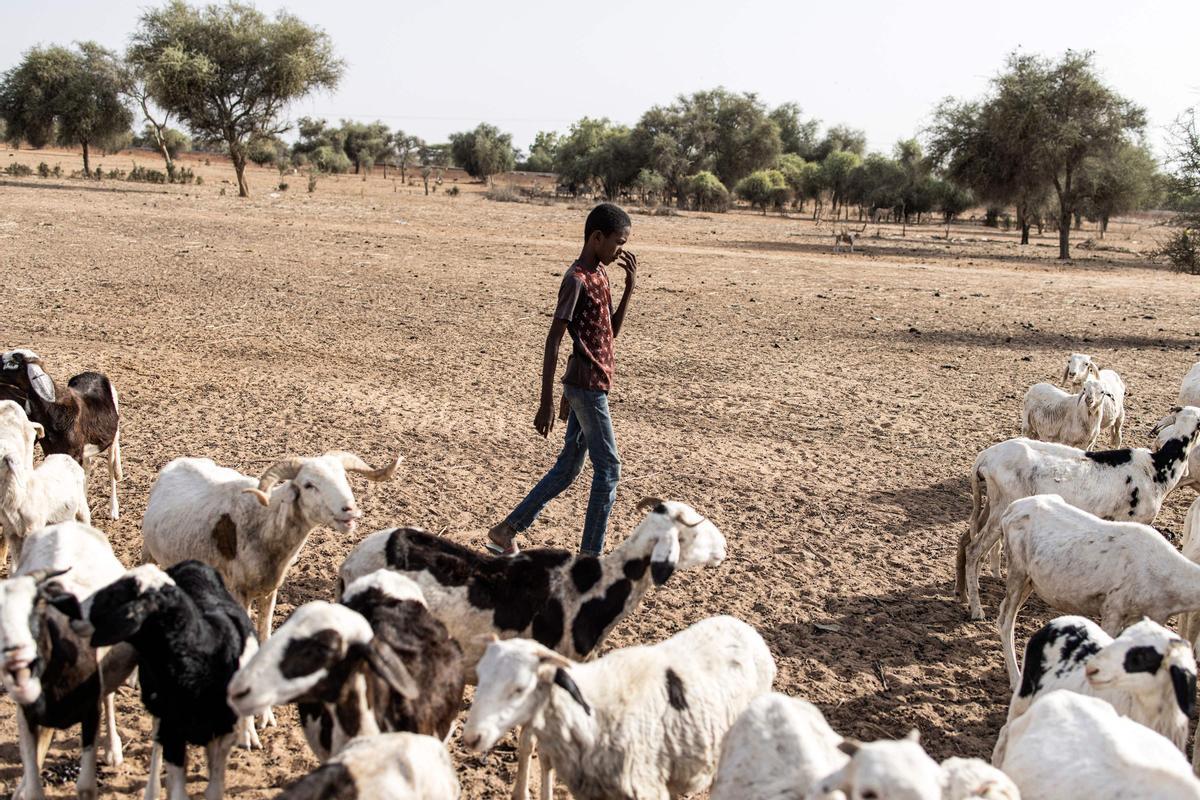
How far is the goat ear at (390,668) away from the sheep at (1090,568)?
3.73 meters

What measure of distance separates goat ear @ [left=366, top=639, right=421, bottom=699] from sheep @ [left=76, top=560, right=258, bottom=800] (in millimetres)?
746

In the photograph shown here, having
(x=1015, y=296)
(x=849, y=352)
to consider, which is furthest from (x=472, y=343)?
(x=1015, y=296)

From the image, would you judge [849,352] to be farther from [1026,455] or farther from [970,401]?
[1026,455]

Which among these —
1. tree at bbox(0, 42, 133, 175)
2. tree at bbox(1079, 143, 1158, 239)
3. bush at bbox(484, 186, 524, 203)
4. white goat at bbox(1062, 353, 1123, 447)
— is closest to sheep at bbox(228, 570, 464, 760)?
white goat at bbox(1062, 353, 1123, 447)

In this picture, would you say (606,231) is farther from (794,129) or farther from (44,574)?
(794,129)

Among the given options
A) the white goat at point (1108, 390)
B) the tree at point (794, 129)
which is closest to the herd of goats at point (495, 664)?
the white goat at point (1108, 390)

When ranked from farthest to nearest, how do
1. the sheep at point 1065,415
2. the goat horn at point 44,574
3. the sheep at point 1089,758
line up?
the sheep at point 1065,415
the goat horn at point 44,574
the sheep at point 1089,758

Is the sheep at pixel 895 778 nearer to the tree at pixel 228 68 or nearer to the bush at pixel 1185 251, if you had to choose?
the bush at pixel 1185 251

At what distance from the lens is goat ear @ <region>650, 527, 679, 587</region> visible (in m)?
4.88

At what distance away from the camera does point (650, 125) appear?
66.1m

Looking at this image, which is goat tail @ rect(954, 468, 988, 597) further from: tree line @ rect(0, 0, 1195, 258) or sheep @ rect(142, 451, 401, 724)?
tree line @ rect(0, 0, 1195, 258)

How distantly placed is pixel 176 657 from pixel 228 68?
44.0 metres

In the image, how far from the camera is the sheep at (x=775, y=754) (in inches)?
140

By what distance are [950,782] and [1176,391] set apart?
1176 centimetres
